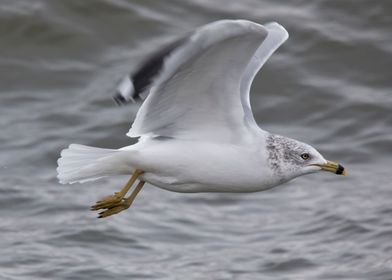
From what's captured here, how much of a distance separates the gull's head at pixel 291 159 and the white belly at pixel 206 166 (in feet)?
0.25

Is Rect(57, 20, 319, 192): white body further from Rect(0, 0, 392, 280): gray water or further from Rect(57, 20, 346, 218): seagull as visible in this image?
Rect(0, 0, 392, 280): gray water

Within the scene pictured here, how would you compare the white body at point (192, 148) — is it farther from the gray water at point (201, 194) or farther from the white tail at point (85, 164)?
the gray water at point (201, 194)

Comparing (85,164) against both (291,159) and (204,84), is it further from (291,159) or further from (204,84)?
(291,159)

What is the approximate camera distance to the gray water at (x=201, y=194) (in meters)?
8.24

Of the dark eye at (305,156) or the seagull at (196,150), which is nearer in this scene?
the seagull at (196,150)

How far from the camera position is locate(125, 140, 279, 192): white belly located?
6.02m

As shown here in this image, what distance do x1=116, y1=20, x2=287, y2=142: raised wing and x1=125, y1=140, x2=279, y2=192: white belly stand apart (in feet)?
0.37

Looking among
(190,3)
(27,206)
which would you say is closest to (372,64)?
(190,3)

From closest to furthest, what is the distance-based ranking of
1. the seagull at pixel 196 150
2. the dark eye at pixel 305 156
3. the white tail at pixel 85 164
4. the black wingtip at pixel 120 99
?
the black wingtip at pixel 120 99
the seagull at pixel 196 150
the white tail at pixel 85 164
the dark eye at pixel 305 156

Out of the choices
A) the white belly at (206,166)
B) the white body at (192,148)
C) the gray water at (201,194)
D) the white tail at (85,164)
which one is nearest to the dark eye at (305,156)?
the white body at (192,148)

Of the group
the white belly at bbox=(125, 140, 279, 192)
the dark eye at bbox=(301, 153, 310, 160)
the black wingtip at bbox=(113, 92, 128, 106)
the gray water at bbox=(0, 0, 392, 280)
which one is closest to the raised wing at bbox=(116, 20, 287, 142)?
the black wingtip at bbox=(113, 92, 128, 106)

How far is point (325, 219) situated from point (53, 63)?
364cm

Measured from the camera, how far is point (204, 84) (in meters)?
5.82

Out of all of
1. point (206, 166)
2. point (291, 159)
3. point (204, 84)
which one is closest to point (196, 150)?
point (206, 166)
